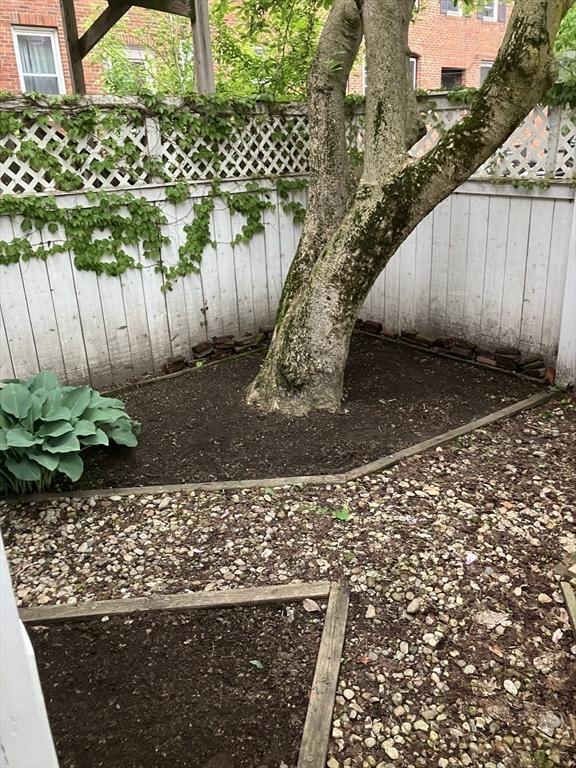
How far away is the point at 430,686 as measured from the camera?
6.69ft

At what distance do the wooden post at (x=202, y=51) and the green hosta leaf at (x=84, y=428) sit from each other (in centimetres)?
337

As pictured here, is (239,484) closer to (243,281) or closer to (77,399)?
(77,399)

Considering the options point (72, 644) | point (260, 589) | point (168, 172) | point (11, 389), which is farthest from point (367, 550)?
point (168, 172)

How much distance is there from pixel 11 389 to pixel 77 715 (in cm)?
181

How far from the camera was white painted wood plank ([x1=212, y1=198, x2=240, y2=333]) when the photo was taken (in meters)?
5.07

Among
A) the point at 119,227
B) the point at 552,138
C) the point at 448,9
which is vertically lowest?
the point at 119,227

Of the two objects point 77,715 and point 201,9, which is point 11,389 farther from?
point 201,9

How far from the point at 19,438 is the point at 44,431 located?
0.17 meters

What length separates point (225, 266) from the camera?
522 cm

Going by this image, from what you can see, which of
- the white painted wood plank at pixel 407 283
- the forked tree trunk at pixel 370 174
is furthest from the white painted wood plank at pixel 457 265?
the forked tree trunk at pixel 370 174

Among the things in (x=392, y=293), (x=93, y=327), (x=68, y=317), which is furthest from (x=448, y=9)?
(x=68, y=317)

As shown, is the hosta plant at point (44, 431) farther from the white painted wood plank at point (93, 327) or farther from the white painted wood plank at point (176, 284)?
the white painted wood plank at point (176, 284)

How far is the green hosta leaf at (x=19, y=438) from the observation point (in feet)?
9.61

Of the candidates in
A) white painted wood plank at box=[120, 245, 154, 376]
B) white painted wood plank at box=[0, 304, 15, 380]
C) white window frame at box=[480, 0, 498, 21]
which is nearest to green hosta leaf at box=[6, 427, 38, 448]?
white painted wood plank at box=[0, 304, 15, 380]
